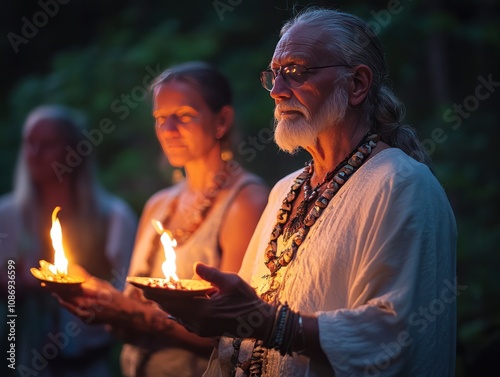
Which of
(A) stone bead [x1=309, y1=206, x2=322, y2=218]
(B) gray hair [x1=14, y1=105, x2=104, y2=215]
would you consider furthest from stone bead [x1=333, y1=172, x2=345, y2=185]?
(B) gray hair [x1=14, y1=105, x2=104, y2=215]

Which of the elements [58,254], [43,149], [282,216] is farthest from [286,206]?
[43,149]

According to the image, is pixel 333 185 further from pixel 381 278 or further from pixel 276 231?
pixel 381 278

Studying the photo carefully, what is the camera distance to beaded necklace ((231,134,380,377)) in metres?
2.60

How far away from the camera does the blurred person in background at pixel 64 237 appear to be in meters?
4.57

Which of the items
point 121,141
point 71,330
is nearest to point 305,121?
point 71,330

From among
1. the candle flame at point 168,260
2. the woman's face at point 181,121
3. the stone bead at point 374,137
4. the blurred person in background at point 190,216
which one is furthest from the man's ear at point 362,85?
the woman's face at point 181,121

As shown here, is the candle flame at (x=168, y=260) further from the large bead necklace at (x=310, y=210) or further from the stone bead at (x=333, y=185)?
the stone bead at (x=333, y=185)

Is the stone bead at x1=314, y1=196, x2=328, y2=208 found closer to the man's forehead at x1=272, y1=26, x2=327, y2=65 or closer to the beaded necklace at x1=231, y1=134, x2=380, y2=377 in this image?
the beaded necklace at x1=231, y1=134, x2=380, y2=377

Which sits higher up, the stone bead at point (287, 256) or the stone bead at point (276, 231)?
the stone bead at point (276, 231)

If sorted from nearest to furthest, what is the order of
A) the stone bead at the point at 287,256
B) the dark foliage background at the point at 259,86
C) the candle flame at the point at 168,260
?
1. the candle flame at the point at 168,260
2. the stone bead at the point at 287,256
3. the dark foliage background at the point at 259,86

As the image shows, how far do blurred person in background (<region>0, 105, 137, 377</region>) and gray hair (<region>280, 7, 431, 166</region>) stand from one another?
2.49 meters

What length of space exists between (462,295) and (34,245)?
3.54 meters

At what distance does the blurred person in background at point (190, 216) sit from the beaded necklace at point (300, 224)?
661mm

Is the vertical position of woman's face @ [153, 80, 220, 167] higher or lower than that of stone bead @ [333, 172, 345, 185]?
higher
